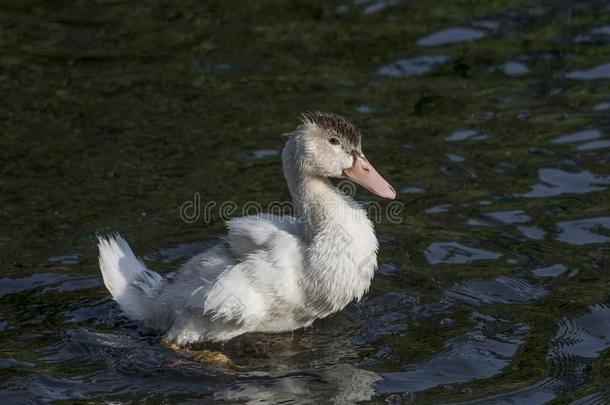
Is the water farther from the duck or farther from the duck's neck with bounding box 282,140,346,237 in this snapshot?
the duck's neck with bounding box 282,140,346,237

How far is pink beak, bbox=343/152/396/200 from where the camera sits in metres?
8.19

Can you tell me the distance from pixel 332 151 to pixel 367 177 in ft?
1.22

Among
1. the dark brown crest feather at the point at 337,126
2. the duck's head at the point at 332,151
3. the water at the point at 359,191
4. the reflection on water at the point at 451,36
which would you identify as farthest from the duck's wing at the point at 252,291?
the reflection on water at the point at 451,36

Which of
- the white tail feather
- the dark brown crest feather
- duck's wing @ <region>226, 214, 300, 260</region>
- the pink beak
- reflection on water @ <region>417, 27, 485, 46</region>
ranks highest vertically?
the dark brown crest feather

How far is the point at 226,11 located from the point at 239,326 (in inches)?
304

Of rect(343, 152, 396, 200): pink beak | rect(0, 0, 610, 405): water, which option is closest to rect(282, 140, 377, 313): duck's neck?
rect(343, 152, 396, 200): pink beak

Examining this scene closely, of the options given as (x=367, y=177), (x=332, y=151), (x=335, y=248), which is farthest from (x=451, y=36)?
(x=335, y=248)

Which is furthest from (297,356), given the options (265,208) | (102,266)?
(265,208)

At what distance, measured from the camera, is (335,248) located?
7738 millimetres

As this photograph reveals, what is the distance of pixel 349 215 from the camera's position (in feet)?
26.0

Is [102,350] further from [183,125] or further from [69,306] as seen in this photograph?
[183,125]

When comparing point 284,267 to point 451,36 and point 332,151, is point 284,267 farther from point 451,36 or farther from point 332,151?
point 451,36

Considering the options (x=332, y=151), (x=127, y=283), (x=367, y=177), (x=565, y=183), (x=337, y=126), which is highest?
(x=337, y=126)

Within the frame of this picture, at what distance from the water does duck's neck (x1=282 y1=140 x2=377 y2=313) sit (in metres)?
0.40
